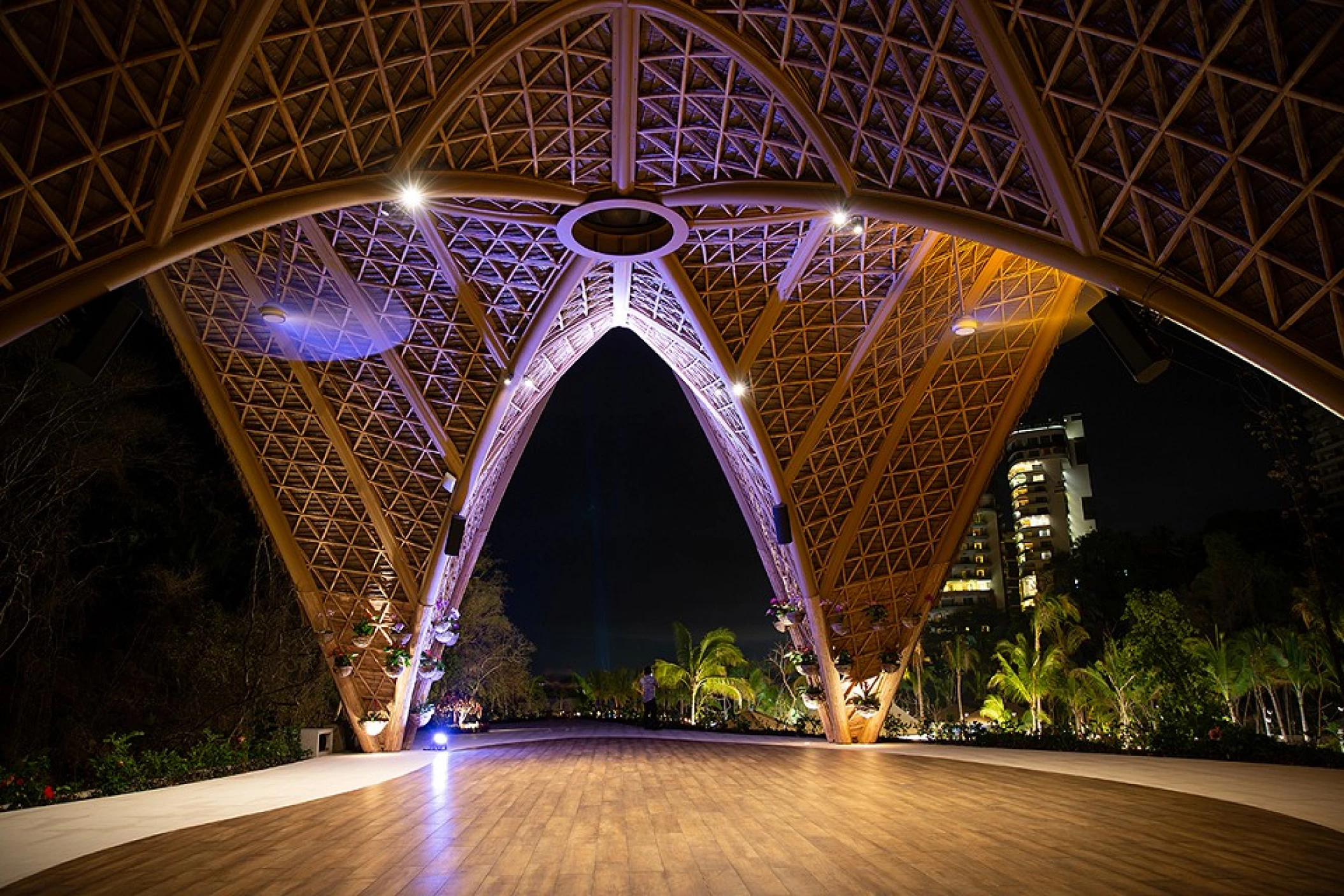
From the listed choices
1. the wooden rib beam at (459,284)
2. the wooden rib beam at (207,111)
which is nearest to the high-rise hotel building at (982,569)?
the wooden rib beam at (459,284)

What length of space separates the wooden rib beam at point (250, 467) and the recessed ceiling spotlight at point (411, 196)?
840cm

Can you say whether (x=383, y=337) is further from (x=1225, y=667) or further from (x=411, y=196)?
(x=1225, y=667)

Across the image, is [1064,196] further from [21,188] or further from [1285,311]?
[21,188]

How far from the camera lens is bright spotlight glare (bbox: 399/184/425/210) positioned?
15.2 metres

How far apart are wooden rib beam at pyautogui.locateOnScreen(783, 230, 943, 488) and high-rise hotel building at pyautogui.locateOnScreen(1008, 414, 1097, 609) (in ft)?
236

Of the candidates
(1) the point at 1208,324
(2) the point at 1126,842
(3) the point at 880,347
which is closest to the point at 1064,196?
(1) the point at 1208,324

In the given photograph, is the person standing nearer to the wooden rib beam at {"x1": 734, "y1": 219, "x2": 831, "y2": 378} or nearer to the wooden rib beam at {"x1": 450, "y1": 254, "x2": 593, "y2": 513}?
the wooden rib beam at {"x1": 450, "y1": 254, "x2": 593, "y2": 513}

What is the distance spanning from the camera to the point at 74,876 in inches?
267

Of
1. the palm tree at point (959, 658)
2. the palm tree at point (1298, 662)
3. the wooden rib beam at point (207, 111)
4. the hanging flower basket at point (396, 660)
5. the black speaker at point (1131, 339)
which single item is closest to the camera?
the black speaker at point (1131, 339)

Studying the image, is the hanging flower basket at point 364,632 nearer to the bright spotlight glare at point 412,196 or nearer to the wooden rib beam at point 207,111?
the bright spotlight glare at point 412,196

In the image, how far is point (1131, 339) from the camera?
11.0 m

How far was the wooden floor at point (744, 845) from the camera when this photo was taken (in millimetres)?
6152

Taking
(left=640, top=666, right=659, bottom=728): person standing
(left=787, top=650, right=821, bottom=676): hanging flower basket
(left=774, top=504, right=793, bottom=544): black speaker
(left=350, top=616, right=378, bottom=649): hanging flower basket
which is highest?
(left=774, top=504, right=793, bottom=544): black speaker

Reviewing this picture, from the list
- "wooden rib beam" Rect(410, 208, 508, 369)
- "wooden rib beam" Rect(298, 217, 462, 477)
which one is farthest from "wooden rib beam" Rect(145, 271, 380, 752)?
"wooden rib beam" Rect(410, 208, 508, 369)
